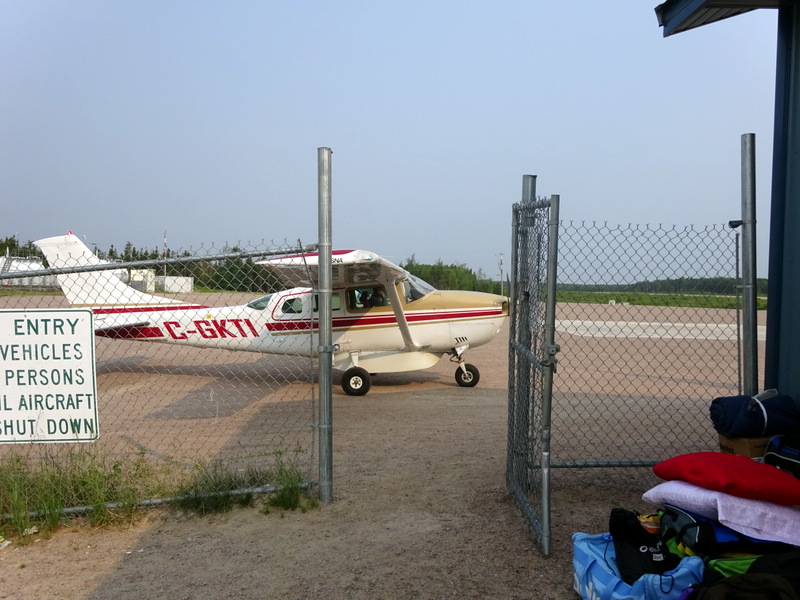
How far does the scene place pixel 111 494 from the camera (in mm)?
4812

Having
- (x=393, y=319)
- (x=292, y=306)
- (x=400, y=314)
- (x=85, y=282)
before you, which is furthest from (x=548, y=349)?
(x=85, y=282)

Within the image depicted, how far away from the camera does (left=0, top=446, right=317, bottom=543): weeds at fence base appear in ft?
14.9

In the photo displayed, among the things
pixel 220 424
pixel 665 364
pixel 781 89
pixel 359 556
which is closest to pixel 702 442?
pixel 781 89

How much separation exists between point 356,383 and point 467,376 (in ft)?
6.57

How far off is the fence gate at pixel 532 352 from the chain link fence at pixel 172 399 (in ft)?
5.01

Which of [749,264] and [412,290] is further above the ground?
[749,264]

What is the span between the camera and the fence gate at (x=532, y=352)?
12.6 feet

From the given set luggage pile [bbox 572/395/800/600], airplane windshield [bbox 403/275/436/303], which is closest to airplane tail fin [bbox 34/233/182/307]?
airplane windshield [bbox 403/275/436/303]

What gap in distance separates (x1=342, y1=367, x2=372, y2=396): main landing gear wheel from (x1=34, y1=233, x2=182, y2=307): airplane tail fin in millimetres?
3621

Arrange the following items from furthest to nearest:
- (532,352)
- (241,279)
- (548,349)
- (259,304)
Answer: (259,304)
(241,279)
(532,352)
(548,349)

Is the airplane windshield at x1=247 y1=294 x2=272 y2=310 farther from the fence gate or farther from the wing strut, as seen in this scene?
the fence gate

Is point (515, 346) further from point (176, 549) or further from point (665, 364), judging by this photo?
point (665, 364)

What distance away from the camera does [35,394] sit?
4.66 m

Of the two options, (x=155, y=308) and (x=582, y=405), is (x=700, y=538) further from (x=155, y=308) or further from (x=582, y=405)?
(x=155, y=308)
